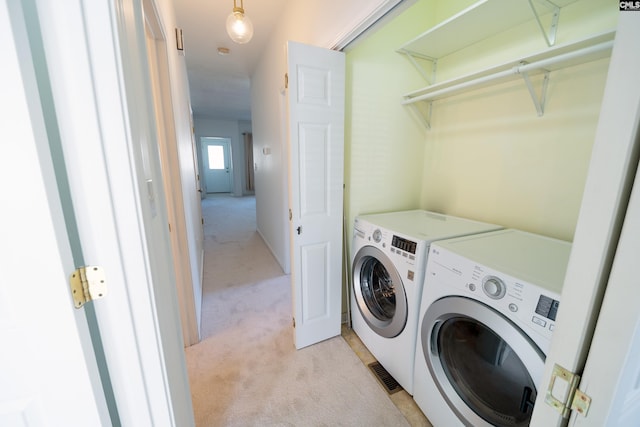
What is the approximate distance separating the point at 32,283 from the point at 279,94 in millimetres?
2537

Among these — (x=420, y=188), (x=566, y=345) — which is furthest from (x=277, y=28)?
(x=566, y=345)

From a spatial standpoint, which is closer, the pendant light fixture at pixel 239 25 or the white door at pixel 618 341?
the white door at pixel 618 341

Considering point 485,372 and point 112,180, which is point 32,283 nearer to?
point 112,180

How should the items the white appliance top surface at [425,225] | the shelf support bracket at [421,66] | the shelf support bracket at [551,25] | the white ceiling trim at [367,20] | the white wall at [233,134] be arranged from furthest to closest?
the white wall at [233,134] < the shelf support bracket at [421,66] < the white appliance top surface at [425,225] < the shelf support bracket at [551,25] < the white ceiling trim at [367,20]

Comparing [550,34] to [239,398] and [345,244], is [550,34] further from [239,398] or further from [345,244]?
[239,398]

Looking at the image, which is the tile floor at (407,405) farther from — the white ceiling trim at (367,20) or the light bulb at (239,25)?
the light bulb at (239,25)

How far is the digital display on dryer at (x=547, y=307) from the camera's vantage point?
28.5 inches

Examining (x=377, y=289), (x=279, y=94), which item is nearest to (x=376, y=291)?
(x=377, y=289)

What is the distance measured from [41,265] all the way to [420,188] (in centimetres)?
219

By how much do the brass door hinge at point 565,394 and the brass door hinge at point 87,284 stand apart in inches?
40.9

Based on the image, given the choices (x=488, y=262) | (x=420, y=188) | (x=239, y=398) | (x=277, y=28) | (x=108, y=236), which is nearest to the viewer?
(x=108, y=236)

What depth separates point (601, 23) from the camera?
3.59 ft

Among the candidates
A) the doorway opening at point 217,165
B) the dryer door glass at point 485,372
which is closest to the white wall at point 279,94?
A: the dryer door glass at point 485,372

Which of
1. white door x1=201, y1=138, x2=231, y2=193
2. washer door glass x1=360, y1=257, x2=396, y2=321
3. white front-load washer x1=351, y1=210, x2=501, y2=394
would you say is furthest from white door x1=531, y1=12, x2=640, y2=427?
white door x1=201, y1=138, x2=231, y2=193
